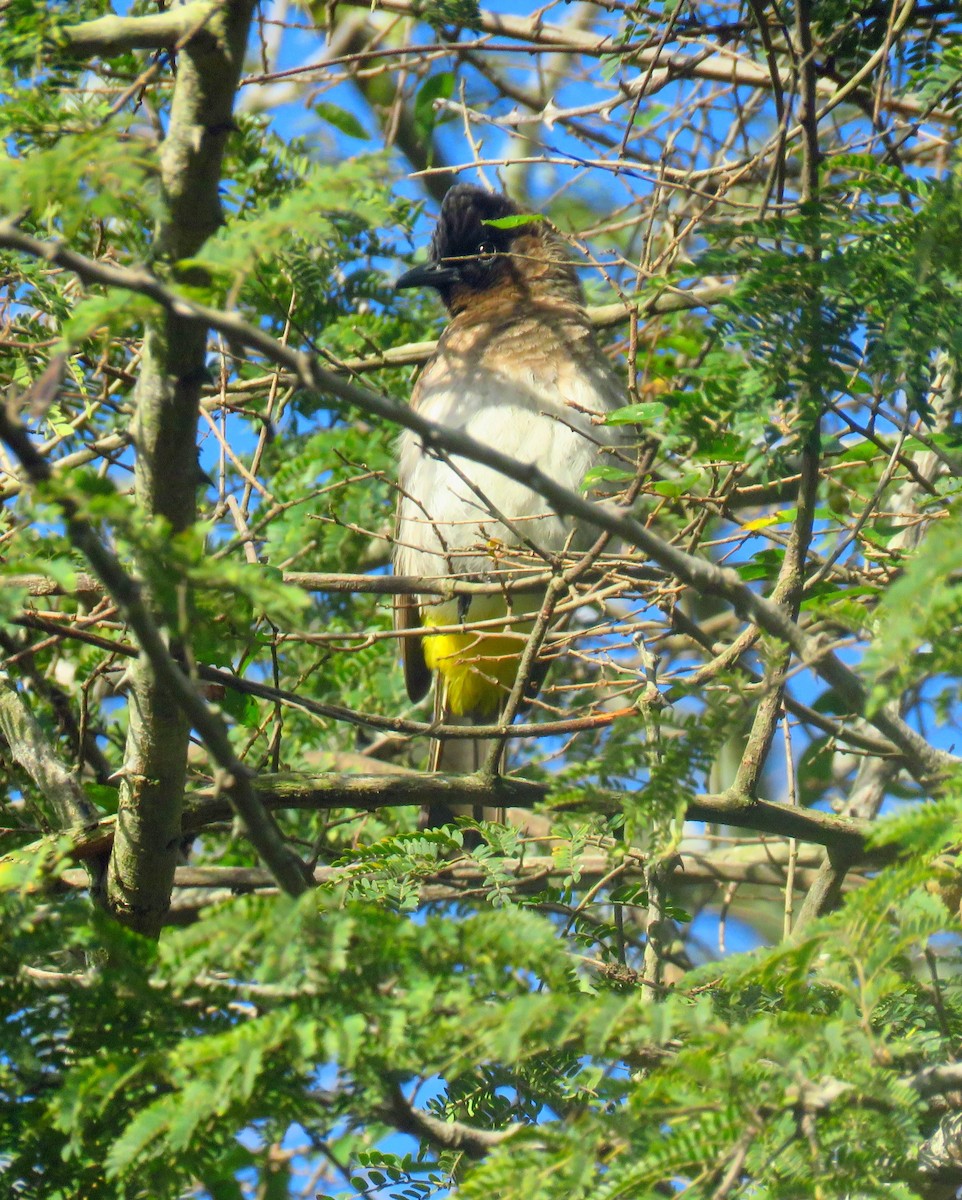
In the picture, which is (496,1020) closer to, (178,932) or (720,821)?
(178,932)

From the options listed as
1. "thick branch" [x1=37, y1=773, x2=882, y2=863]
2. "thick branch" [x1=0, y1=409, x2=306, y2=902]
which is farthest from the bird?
"thick branch" [x1=0, y1=409, x2=306, y2=902]

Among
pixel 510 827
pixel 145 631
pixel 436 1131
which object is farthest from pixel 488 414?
pixel 145 631

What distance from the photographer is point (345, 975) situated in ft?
5.79

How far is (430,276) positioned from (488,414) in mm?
974

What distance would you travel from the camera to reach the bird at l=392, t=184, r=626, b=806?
16.0 feet

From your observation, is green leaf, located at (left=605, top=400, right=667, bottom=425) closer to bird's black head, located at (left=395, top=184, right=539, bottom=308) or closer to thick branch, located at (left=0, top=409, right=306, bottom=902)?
thick branch, located at (left=0, top=409, right=306, bottom=902)

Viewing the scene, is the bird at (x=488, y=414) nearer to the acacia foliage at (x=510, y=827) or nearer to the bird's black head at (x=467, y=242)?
the bird's black head at (x=467, y=242)

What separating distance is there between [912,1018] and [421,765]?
323 cm

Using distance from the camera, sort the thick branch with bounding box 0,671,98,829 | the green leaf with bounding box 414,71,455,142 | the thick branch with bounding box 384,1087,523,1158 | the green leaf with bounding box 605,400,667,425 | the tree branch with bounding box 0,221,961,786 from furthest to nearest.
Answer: the green leaf with bounding box 414,71,455,142, the thick branch with bounding box 0,671,98,829, the green leaf with bounding box 605,400,667,425, the thick branch with bounding box 384,1087,523,1158, the tree branch with bounding box 0,221,961,786

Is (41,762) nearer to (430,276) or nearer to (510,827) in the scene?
(510,827)

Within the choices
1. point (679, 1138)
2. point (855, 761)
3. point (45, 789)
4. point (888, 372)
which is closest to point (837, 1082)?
point (679, 1138)

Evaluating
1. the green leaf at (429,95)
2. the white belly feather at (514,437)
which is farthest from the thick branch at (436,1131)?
the green leaf at (429,95)

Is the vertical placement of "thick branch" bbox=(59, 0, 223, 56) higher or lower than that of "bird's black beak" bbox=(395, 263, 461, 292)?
lower

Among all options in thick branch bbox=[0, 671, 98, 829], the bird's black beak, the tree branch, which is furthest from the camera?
the bird's black beak
